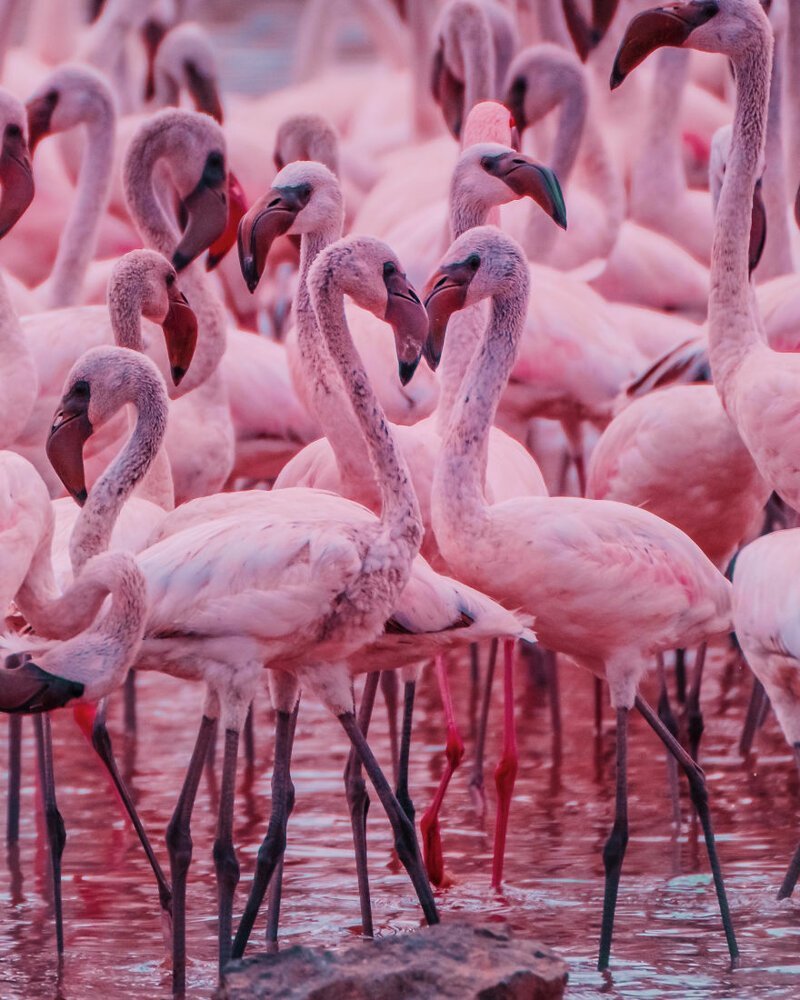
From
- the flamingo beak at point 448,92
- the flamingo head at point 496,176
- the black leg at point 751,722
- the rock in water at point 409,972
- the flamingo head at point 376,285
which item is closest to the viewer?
the rock in water at point 409,972

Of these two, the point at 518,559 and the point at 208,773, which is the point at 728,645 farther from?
the point at 518,559

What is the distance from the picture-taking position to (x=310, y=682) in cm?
514

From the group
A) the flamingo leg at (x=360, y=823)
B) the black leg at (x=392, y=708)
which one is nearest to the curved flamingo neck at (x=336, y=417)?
the flamingo leg at (x=360, y=823)

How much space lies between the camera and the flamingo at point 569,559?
5.21m

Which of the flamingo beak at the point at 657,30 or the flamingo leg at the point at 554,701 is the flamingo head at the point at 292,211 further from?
the flamingo leg at the point at 554,701

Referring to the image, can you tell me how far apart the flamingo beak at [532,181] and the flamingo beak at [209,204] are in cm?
96

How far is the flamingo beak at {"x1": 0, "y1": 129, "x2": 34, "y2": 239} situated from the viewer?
A: 679 centimetres

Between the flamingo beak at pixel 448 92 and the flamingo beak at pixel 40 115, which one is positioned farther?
the flamingo beak at pixel 448 92

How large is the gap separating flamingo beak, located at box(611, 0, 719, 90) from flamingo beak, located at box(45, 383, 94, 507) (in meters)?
1.70

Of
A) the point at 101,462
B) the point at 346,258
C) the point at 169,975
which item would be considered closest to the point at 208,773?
the point at 101,462

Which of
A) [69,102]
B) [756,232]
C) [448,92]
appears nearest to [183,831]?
[756,232]

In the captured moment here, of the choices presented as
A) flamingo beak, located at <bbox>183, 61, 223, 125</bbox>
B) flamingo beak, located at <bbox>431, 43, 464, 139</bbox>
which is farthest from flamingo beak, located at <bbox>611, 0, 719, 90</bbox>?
flamingo beak, located at <bbox>183, 61, 223, 125</bbox>

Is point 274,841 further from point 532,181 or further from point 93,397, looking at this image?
point 532,181

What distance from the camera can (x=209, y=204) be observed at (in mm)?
7027
